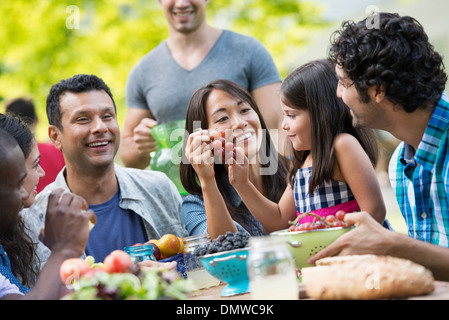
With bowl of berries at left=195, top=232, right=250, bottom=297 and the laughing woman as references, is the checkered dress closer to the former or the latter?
the laughing woman

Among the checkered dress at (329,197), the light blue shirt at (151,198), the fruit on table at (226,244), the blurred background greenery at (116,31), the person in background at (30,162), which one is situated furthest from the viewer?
→ the blurred background greenery at (116,31)

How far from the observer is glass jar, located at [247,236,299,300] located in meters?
1.48

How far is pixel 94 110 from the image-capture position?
11.0ft

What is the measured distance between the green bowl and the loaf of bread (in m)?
0.29

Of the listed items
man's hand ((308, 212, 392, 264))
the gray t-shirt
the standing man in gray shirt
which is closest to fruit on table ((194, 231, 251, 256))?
man's hand ((308, 212, 392, 264))

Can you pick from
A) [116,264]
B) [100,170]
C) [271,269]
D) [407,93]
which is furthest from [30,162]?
[407,93]

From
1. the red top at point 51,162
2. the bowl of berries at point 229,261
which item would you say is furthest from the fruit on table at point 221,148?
the red top at point 51,162

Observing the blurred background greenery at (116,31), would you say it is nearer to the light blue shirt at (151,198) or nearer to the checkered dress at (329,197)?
the light blue shirt at (151,198)

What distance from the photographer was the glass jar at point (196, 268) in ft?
7.54

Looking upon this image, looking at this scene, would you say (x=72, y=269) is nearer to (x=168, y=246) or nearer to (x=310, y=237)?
(x=310, y=237)

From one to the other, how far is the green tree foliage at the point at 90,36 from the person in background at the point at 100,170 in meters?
5.97
